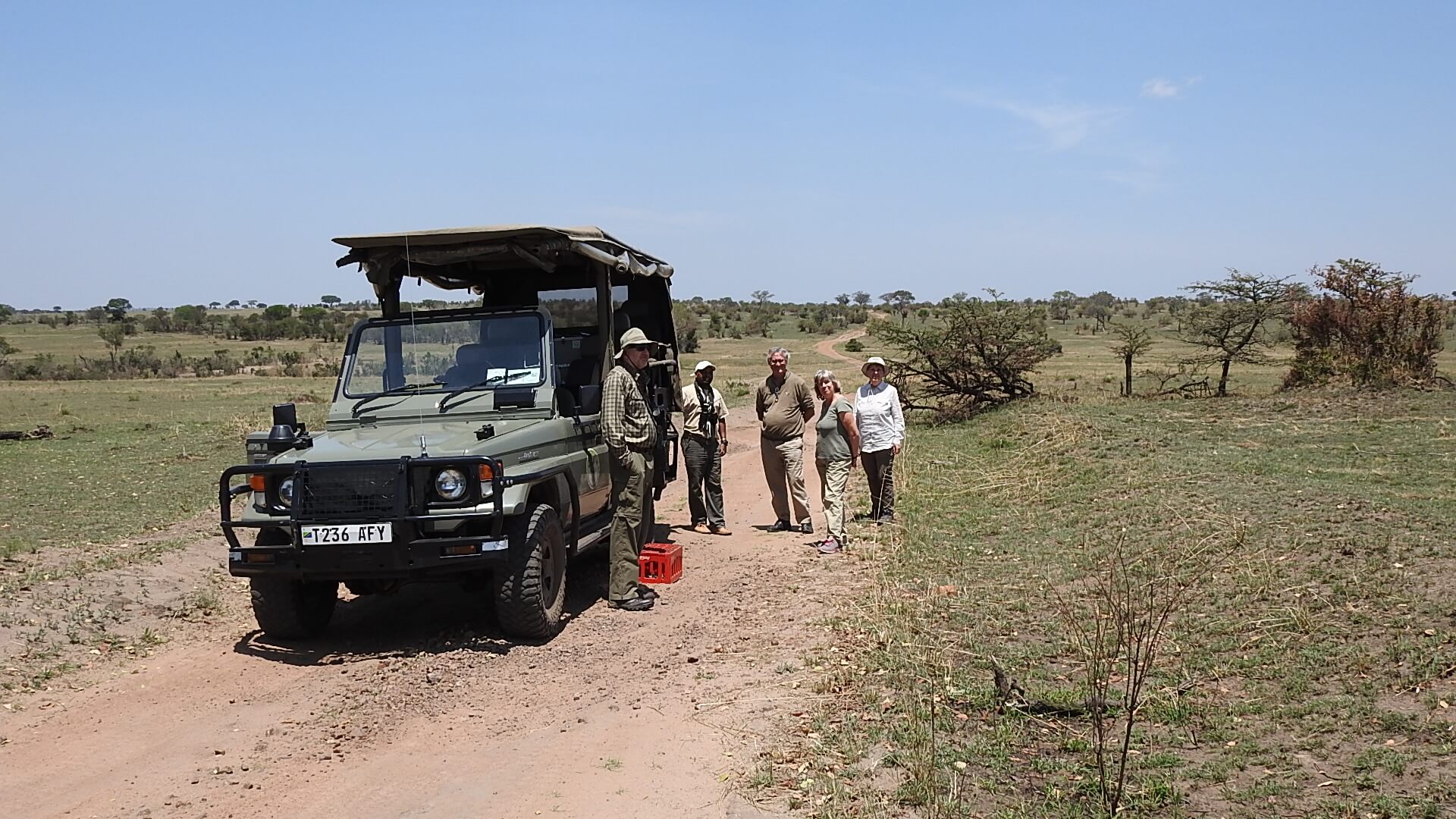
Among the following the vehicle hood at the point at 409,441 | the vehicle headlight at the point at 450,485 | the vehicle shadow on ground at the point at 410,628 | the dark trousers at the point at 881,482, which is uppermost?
the vehicle hood at the point at 409,441

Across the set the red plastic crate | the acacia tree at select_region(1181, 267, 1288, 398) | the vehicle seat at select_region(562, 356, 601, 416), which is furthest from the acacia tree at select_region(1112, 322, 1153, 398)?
the vehicle seat at select_region(562, 356, 601, 416)

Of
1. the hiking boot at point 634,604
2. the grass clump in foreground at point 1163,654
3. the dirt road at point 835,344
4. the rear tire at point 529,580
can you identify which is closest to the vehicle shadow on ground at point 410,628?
the rear tire at point 529,580

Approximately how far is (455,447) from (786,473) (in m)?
4.78

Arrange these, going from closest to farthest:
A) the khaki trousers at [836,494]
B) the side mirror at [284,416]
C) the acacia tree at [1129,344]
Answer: the side mirror at [284,416]
the khaki trousers at [836,494]
the acacia tree at [1129,344]

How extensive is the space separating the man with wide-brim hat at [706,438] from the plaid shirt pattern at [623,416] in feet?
8.35

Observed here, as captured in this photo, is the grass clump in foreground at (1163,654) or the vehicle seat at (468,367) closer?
the grass clump in foreground at (1163,654)

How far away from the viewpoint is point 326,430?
8.15 m

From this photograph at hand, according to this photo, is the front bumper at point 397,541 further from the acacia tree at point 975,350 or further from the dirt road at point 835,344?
the dirt road at point 835,344

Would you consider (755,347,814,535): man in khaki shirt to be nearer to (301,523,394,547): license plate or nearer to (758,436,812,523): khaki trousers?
(758,436,812,523): khaki trousers

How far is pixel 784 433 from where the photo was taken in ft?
35.9

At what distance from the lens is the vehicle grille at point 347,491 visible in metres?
6.81

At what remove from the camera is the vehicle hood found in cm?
697

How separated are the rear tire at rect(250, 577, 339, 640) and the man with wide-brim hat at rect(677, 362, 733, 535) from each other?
4167 mm

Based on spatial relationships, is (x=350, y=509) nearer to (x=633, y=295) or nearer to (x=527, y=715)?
(x=527, y=715)
